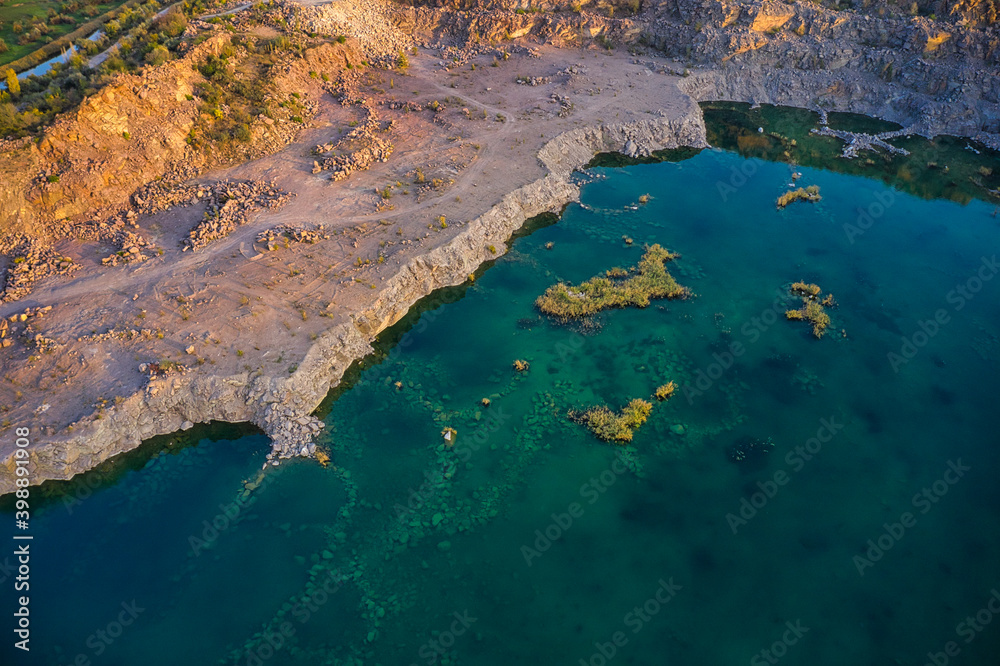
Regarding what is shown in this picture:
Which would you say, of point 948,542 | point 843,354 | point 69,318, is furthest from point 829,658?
point 69,318
